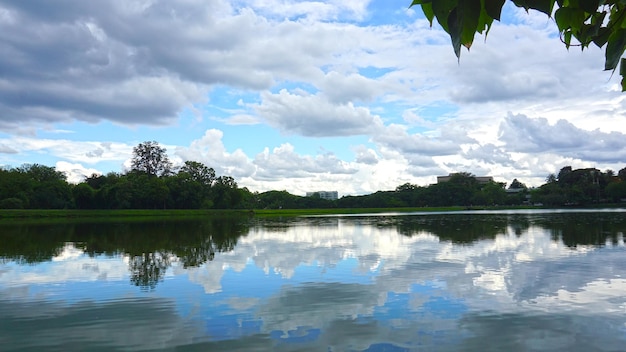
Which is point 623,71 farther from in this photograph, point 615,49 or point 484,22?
point 484,22

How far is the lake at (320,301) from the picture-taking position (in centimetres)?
1080

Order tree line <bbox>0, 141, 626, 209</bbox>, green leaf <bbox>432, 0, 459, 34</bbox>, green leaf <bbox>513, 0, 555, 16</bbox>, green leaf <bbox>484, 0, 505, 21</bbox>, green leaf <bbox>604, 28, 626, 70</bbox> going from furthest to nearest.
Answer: tree line <bbox>0, 141, 626, 209</bbox>, green leaf <bbox>604, 28, 626, 70</bbox>, green leaf <bbox>513, 0, 555, 16</bbox>, green leaf <bbox>484, 0, 505, 21</bbox>, green leaf <bbox>432, 0, 459, 34</bbox>

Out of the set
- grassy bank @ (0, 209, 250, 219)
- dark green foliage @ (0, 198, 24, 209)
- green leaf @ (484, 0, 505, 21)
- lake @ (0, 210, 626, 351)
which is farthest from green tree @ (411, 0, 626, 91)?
dark green foliage @ (0, 198, 24, 209)

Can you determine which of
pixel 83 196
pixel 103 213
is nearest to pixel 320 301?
pixel 103 213

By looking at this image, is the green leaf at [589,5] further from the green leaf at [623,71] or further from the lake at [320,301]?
the lake at [320,301]

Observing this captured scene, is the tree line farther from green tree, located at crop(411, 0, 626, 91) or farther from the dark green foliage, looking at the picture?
green tree, located at crop(411, 0, 626, 91)

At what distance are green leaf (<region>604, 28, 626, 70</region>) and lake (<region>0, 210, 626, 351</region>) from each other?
936 centimetres

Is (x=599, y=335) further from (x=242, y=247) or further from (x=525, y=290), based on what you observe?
Answer: (x=242, y=247)

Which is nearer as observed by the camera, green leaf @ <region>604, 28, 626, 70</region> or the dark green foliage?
green leaf @ <region>604, 28, 626, 70</region>

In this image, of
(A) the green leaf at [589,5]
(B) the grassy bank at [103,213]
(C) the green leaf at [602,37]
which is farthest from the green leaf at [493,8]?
(B) the grassy bank at [103,213]

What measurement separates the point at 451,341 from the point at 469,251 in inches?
699

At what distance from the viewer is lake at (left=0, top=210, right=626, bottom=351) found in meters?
10.8

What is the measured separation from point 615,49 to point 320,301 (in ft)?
44.5

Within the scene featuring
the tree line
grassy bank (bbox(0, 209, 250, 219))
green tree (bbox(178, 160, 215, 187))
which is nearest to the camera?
grassy bank (bbox(0, 209, 250, 219))
